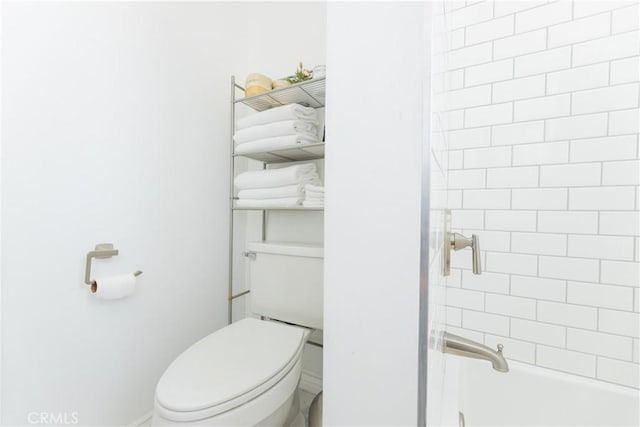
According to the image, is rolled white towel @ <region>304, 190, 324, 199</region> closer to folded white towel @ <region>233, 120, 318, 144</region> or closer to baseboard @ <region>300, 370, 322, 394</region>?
folded white towel @ <region>233, 120, 318, 144</region>

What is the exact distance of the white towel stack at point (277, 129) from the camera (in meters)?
1.23

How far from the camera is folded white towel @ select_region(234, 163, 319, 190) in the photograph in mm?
1246

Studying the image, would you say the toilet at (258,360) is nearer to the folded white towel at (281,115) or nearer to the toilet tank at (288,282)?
the toilet tank at (288,282)

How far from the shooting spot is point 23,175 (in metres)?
0.85

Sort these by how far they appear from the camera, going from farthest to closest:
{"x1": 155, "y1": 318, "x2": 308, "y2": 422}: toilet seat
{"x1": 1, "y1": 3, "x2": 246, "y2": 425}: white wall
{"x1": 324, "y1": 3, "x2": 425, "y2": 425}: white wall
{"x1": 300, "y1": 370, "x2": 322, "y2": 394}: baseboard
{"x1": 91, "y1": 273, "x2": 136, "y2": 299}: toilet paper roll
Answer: {"x1": 300, "y1": 370, "x2": 322, "y2": 394}: baseboard < {"x1": 91, "y1": 273, "x2": 136, "y2": 299}: toilet paper roll < {"x1": 1, "y1": 3, "x2": 246, "y2": 425}: white wall < {"x1": 155, "y1": 318, "x2": 308, "y2": 422}: toilet seat < {"x1": 324, "y1": 3, "x2": 425, "y2": 425}: white wall

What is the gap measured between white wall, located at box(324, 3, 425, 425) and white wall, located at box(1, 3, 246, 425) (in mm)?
1034

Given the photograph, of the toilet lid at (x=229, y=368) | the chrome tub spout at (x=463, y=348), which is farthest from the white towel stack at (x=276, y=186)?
the chrome tub spout at (x=463, y=348)

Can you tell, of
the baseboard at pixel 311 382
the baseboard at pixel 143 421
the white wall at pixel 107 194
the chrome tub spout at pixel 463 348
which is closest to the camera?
the chrome tub spout at pixel 463 348

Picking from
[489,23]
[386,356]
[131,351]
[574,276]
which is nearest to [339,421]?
[386,356]

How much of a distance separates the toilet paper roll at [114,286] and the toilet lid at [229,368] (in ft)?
1.04

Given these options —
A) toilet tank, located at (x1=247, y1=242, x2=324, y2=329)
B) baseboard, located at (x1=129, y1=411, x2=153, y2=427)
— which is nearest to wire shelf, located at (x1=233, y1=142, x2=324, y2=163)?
toilet tank, located at (x1=247, y1=242, x2=324, y2=329)

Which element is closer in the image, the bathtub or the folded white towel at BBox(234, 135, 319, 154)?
the bathtub

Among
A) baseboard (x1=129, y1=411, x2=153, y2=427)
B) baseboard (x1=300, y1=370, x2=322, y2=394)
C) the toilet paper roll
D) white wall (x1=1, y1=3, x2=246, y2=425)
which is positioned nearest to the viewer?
white wall (x1=1, y1=3, x2=246, y2=425)

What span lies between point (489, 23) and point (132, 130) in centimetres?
139
